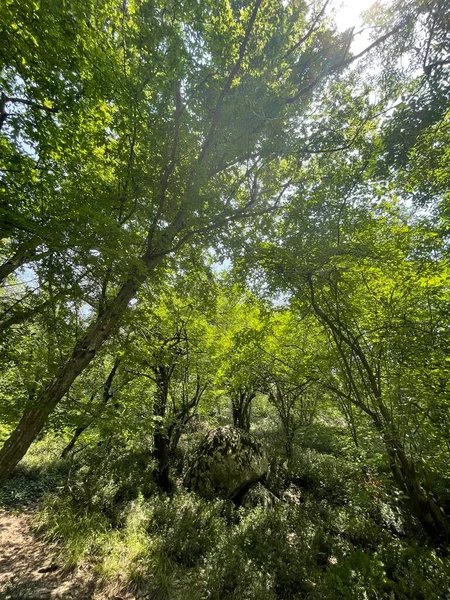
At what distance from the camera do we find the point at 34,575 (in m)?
3.68

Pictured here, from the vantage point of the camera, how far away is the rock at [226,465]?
6379mm

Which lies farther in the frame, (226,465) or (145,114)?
(226,465)

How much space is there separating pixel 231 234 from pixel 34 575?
6.41 metres

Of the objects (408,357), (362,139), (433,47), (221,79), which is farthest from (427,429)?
(221,79)

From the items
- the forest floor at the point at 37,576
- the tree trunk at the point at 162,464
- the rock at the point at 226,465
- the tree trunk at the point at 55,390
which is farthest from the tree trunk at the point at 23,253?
the rock at the point at 226,465

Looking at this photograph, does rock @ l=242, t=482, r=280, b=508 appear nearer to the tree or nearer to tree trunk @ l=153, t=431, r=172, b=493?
tree trunk @ l=153, t=431, r=172, b=493

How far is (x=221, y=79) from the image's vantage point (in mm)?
3566

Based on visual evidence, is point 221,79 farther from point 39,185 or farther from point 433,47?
point 39,185

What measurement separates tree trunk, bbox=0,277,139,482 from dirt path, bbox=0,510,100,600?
196 centimetres

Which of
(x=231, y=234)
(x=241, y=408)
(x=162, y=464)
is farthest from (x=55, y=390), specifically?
(x=241, y=408)

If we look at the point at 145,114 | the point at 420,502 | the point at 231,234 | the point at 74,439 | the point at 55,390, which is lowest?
the point at 420,502

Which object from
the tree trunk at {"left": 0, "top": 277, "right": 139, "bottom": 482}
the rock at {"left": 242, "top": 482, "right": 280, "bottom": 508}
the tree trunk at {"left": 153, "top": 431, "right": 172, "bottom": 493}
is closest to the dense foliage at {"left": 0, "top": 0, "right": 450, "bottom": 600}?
the tree trunk at {"left": 0, "top": 277, "right": 139, "bottom": 482}

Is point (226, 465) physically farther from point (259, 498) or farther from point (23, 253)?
point (23, 253)

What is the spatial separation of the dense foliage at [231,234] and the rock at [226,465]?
0.71 meters
